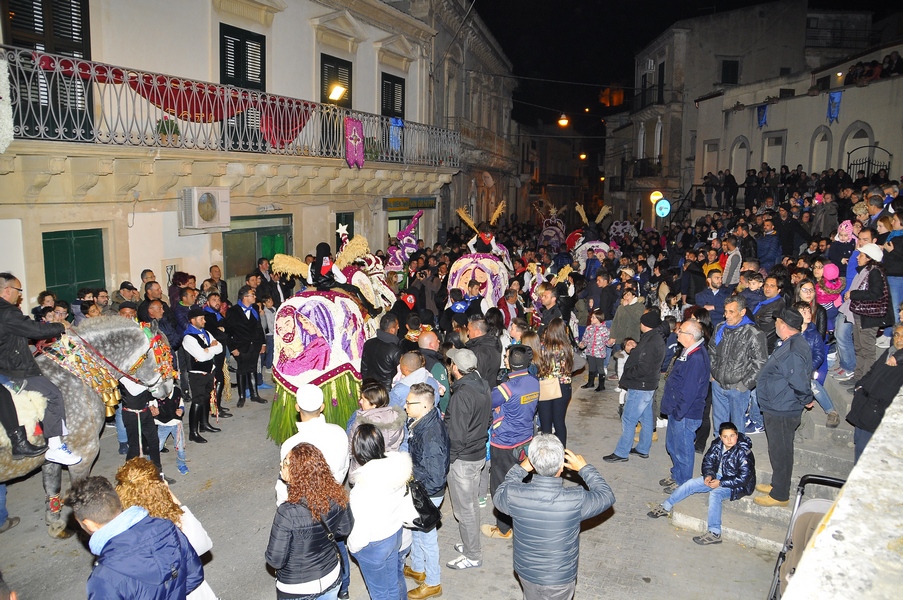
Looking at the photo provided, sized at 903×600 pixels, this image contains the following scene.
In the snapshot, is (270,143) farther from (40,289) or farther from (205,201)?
(40,289)

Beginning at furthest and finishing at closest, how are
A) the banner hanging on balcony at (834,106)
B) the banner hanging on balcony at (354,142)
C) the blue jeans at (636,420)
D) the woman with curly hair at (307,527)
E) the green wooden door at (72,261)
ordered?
1. the banner hanging on balcony at (834,106)
2. the banner hanging on balcony at (354,142)
3. the green wooden door at (72,261)
4. the blue jeans at (636,420)
5. the woman with curly hair at (307,527)

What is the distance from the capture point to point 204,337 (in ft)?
28.7

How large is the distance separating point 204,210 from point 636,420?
352 inches

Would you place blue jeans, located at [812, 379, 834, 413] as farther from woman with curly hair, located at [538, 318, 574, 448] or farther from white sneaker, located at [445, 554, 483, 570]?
white sneaker, located at [445, 554, 483, 570]

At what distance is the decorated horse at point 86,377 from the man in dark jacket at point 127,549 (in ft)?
10.6

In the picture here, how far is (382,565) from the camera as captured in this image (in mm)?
4707

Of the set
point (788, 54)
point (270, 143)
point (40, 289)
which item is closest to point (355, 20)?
point (270, 143)

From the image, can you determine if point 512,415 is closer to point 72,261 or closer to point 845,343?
point 845,343

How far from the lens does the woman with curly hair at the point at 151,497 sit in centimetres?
392

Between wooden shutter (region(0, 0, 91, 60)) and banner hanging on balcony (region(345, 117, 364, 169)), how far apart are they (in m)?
6.42

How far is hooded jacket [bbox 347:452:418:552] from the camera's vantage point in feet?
14.8

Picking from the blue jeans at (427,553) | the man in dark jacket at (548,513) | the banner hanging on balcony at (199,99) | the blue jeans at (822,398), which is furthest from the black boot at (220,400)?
the blue jeans at (822,398)

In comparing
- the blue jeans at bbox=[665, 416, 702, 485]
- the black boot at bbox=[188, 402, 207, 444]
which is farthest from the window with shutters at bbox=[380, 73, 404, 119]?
the blue jeans at bbox=[665, 416, 702, 485]

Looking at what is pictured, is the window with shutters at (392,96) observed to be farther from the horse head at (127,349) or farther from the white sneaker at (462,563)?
the white sneaker at (462,563)
